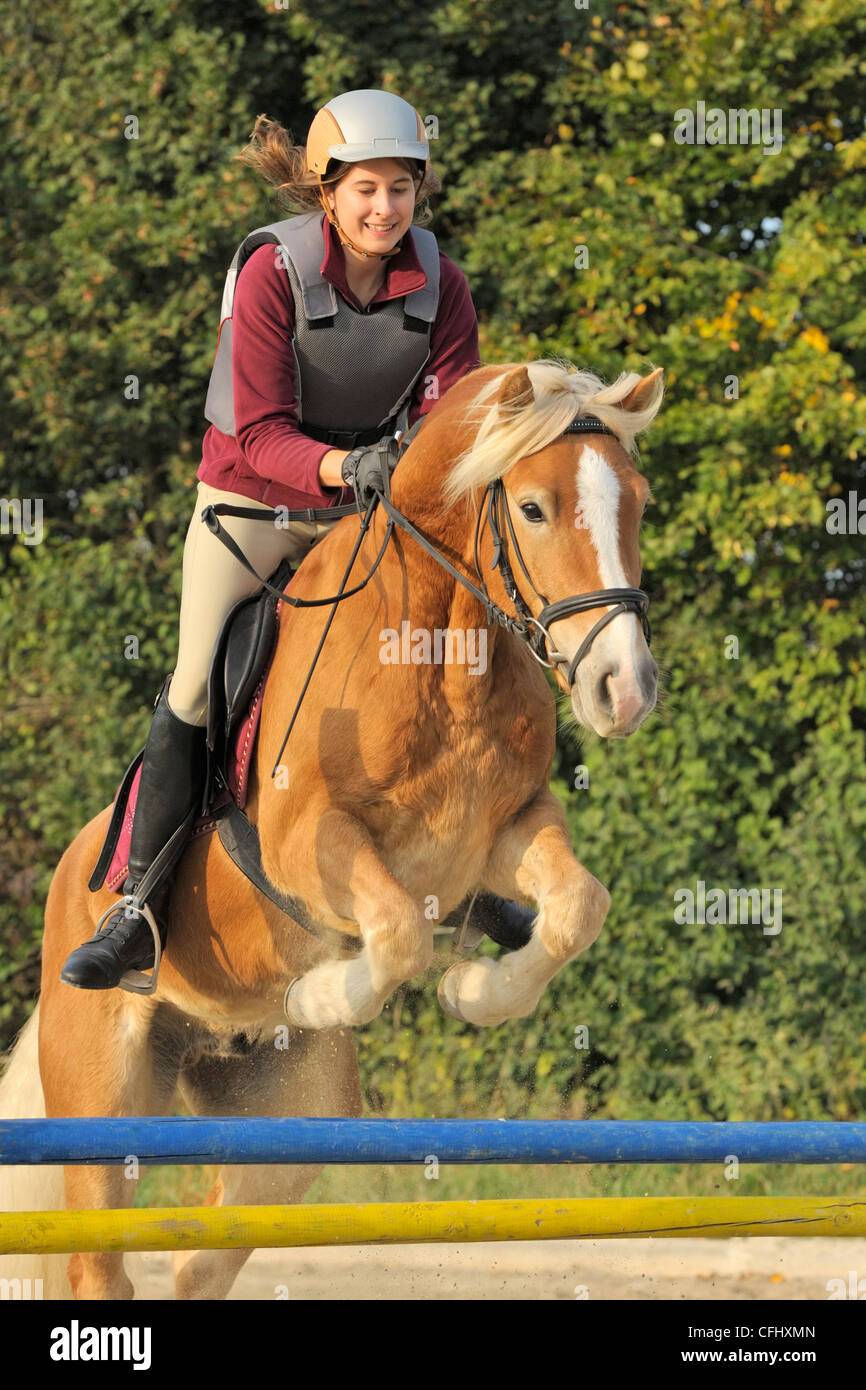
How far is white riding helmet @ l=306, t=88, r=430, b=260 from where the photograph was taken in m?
4.05

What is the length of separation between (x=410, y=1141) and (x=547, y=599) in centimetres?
122

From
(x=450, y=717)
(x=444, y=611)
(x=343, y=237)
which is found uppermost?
(x=343, y=237)

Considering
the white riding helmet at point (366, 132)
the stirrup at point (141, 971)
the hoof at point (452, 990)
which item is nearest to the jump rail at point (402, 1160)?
the hoof at point (452, 990)

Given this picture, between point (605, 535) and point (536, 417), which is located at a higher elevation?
point (536, 417)

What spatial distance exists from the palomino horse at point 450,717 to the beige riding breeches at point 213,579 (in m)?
0.21

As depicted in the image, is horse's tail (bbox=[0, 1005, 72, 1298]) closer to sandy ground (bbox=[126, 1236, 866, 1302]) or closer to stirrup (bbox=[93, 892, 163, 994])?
stirrup (bbox=[93, 892, 163, 994])

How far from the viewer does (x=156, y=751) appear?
15.0 ft

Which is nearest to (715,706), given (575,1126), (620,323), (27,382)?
(620,323)

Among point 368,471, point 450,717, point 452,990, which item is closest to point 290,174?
point 368,471

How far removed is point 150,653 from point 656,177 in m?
3.84

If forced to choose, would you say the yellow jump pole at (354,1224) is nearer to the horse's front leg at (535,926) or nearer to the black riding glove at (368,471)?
the horse's front leg at (535,926)

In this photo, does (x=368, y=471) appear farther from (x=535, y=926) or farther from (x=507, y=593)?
(x=535, y=926)

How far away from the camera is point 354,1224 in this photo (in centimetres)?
312
